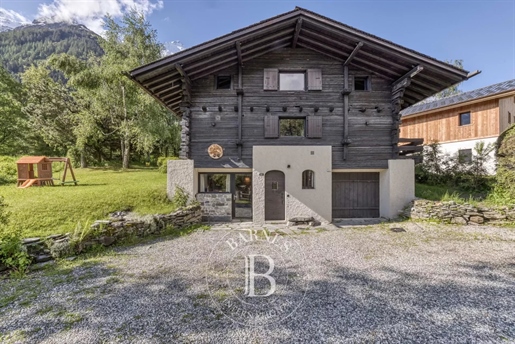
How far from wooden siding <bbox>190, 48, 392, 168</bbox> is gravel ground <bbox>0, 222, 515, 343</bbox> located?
4.32m

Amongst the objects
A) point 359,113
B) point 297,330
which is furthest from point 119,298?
point 359,113

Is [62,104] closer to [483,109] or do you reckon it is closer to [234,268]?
[234,268]

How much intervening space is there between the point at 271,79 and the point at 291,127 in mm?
2215

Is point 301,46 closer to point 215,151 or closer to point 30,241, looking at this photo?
point 215,151

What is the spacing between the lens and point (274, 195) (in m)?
9.41

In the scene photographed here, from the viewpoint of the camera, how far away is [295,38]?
9.03 metres

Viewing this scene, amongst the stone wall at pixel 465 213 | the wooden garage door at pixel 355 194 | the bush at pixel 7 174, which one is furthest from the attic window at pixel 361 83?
the bush at pixel 7 174

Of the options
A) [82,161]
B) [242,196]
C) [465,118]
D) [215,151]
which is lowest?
[242,196]

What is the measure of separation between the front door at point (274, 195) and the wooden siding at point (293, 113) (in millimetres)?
1117

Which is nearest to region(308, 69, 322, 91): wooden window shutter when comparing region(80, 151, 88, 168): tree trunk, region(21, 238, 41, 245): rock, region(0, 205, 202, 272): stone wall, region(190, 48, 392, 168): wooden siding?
region(190, 48, 392, 168): wooden siding

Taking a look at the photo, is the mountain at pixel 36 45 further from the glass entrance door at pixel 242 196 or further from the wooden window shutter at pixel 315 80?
the wooden window shutter at pixel 315 80

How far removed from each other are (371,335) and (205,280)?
2.98 meters

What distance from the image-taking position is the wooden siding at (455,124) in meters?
13.9

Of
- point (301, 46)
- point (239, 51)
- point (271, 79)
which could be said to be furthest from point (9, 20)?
point (301, 46)
